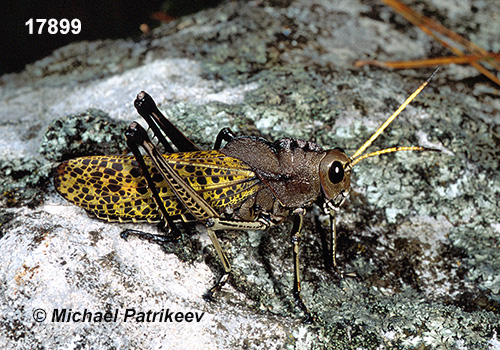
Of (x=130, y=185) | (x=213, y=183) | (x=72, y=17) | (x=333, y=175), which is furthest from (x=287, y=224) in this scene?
(x=72, y=17)

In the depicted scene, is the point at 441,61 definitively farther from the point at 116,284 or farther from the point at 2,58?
the point at 2,58

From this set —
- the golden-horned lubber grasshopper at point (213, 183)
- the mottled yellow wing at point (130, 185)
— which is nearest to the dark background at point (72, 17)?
the golden-horned lubber grasshopper at point (213, 183)

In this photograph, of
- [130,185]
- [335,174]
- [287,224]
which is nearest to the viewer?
[130,185]

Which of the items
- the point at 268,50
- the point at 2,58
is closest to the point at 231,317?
the point at 268,50

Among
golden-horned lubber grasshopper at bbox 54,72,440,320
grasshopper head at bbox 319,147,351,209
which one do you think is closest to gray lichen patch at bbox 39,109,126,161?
golden-horned lubber grasshopper at bbox 54,72,440,320

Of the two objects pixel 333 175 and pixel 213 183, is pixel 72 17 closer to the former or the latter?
pixel 213 183

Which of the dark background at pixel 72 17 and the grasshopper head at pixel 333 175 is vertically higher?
the dark background at pixel 72 17

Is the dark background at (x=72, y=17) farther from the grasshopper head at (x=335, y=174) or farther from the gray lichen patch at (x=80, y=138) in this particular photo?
the grasshopper head at (x=335, y=174)

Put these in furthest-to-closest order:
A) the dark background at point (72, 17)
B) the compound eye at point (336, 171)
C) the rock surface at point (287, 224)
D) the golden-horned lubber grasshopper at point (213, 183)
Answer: the dark background at point (72, 17), the compound eye at point (336, 171), the golden-horned lubber grasshopper at point (213, 183), the rock surface at point (287, 224)
